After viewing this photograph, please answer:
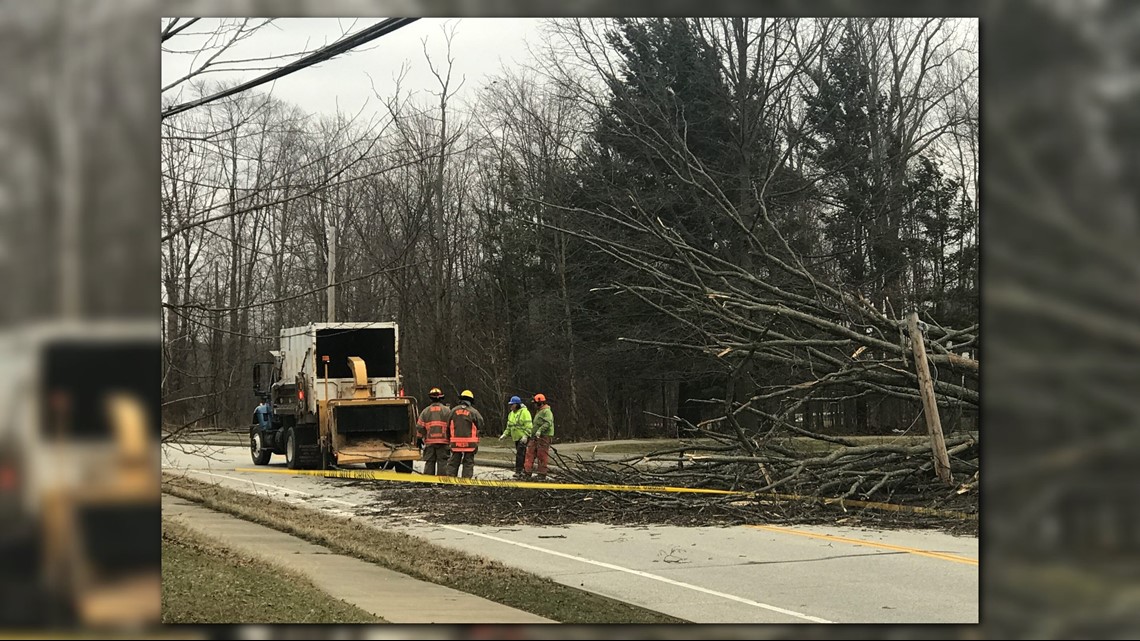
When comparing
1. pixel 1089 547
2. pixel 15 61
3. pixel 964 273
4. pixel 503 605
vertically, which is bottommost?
pixel 503 605

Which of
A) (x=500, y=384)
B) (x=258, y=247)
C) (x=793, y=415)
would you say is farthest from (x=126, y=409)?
(x=793, y=415)

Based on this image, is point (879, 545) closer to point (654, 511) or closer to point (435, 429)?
point (654, 511)

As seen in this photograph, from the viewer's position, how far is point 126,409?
21.7ft

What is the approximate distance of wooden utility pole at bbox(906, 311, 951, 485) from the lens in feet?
32.2

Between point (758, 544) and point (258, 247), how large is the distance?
5197 millimetres

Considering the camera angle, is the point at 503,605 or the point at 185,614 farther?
the point at 503,605

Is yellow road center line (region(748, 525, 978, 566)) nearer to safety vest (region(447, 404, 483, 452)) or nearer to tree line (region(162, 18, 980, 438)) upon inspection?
tree line (region(162, 18, 980, 438))

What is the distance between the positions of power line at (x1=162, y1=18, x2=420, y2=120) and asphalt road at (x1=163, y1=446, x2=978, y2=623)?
3.57 m

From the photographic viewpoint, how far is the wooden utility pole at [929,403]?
982 cm

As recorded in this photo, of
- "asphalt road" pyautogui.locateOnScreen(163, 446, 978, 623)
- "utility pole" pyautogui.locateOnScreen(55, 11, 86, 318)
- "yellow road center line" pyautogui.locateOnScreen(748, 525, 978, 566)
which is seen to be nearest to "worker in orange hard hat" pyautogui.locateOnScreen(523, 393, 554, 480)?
"asphalt road" pyautogui.locateOnScreen(163, 446, 978, 623)

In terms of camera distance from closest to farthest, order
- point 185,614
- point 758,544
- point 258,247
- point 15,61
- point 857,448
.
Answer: point 15,61
point 185,614
point 258,247
point 758,544
point 857,448

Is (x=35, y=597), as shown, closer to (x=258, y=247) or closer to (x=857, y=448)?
(x=258, y=247)

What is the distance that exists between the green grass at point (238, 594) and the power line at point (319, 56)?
3511mm

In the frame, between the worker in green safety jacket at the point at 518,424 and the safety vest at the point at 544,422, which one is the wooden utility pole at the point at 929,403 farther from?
the worker in green safety jacket at the point at 518,424
